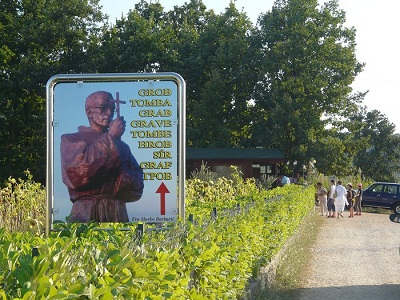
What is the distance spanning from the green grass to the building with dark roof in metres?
24.9

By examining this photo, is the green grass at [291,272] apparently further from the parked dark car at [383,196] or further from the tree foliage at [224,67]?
the tree foliage at [224,67]

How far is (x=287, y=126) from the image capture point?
168ft

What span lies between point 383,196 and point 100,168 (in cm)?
3458

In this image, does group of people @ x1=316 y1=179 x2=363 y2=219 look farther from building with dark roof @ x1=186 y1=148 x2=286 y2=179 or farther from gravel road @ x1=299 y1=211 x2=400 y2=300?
building with dark roof @ x1=186 y1=148 x2=286 y2=179

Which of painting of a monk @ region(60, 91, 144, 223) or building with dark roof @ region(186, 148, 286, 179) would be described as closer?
painting of a monk @ region(60, 91, 144, 223)

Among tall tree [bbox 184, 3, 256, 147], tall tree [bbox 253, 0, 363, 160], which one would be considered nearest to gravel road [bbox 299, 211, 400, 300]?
tall tree [bbox 253, 0, 363, 160]

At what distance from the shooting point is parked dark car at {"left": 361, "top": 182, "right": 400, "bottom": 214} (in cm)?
3997

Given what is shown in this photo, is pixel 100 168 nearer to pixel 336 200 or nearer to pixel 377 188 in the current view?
pixel 336 200

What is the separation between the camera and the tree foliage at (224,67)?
48.3 metres

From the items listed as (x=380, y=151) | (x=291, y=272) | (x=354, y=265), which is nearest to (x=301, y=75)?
(x=380, y=151)

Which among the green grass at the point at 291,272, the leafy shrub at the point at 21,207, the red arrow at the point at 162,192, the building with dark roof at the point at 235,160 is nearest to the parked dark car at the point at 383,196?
the building with dark roof at the point at 235,160

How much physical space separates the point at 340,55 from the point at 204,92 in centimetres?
968

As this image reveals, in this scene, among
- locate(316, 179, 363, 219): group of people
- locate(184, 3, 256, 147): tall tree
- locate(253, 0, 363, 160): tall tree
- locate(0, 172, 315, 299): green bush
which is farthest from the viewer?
locate(184, 3, 256, 147): tall tree

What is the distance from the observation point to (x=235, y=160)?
4519 centimetres
